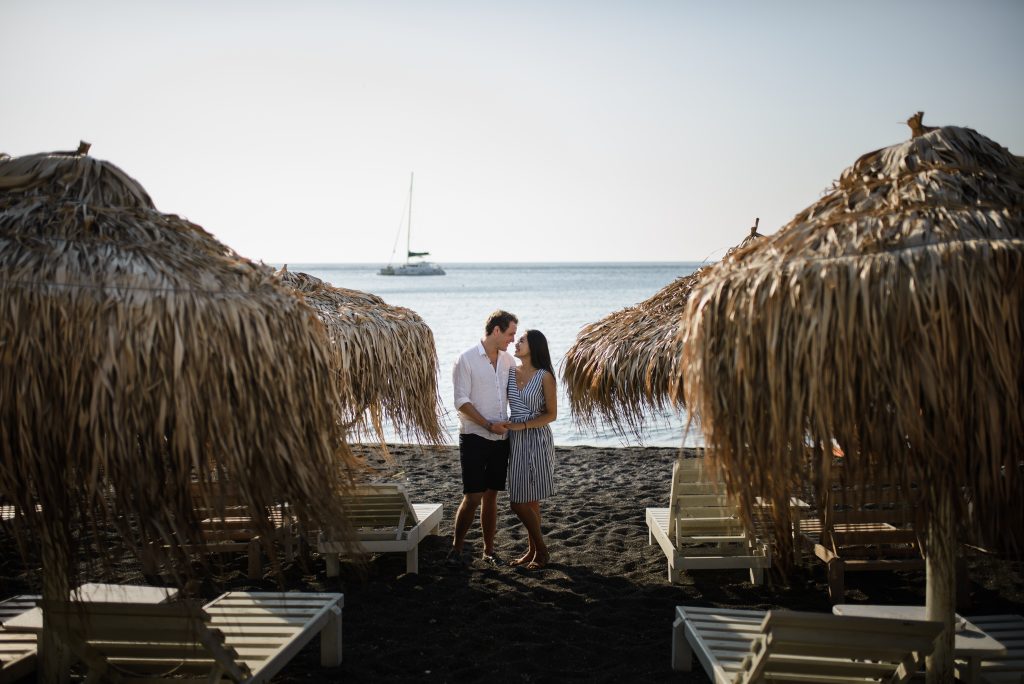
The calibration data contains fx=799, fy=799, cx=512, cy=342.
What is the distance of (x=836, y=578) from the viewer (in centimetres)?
510

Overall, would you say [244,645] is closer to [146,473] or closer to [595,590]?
[146,473]

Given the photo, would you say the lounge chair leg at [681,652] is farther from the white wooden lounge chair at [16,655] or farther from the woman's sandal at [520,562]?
the white wooden lounge chair at [16,655]

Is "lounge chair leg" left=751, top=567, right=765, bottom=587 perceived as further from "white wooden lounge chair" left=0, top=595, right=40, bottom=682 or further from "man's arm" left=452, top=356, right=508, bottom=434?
"white wooden lounge chair" left=0, top=595, right=40, bottom=682

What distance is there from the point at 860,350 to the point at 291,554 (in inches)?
181

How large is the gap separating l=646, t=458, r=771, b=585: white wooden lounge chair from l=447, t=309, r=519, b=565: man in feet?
4.18

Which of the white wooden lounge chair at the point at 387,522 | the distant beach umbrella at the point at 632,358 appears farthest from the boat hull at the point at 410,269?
the white wooden lounge chair at the point at 387,522

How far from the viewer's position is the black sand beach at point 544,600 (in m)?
4.35

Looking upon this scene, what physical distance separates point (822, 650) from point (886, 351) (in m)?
1.25

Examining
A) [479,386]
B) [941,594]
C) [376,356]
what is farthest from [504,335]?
[941,594]

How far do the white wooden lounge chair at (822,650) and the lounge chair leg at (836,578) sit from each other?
158 centimetres

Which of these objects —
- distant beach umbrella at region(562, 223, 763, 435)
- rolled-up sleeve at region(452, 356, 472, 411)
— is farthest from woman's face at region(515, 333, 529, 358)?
distant beach umbrella at region(562, 223, 763, 435)

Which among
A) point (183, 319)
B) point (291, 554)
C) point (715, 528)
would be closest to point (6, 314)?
point (183, 319)

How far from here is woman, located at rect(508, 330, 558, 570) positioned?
5.89m

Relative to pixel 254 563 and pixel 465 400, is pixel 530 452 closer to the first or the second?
pixel 465 400
